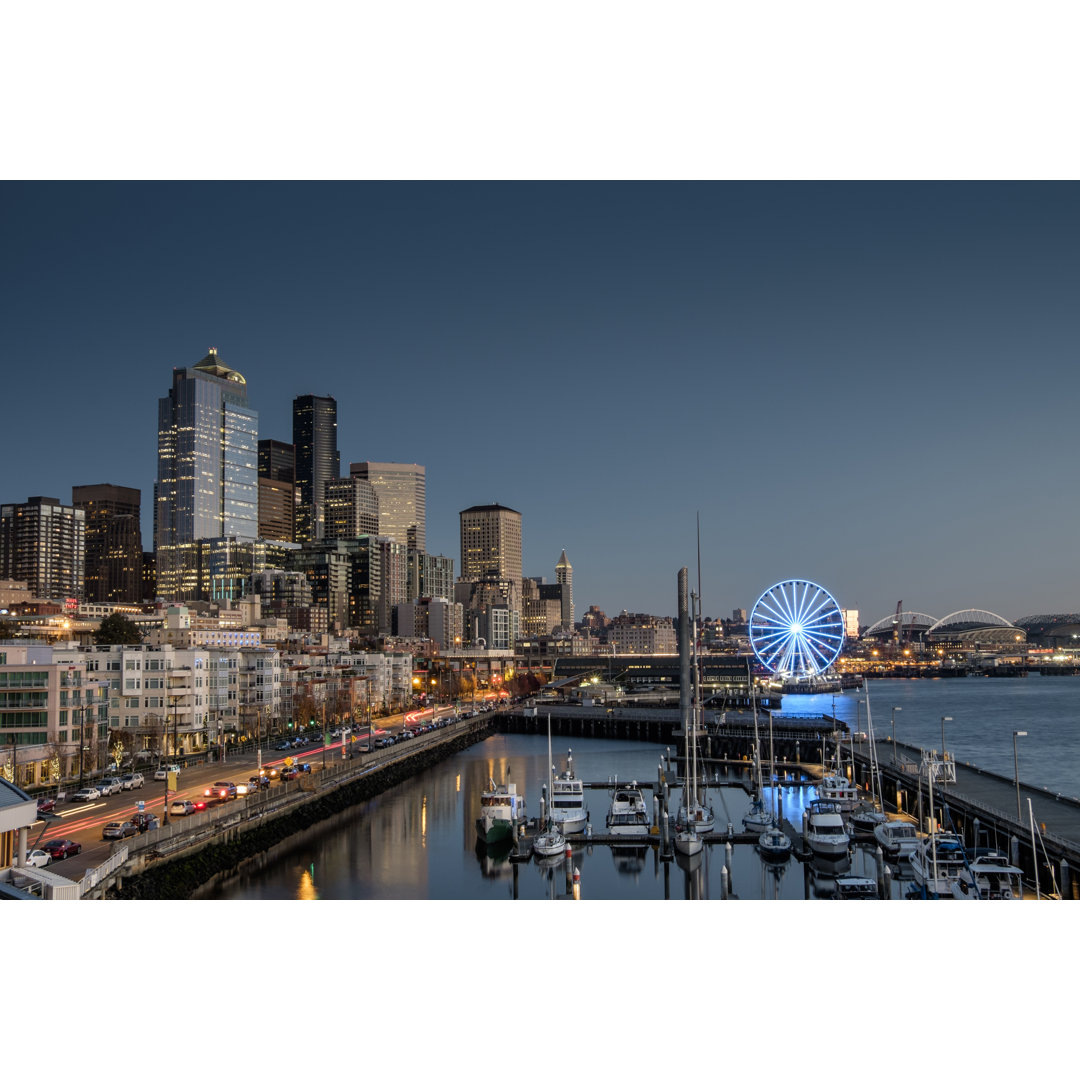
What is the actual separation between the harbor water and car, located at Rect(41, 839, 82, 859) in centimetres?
246

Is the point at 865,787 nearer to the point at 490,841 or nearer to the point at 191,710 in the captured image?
the point at 490,841

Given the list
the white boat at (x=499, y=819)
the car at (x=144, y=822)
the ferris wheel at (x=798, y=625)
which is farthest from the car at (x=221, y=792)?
the ferris wheel at (x=798, y=625)

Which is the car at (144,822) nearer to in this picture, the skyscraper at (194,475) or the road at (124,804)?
the road at (124,804)

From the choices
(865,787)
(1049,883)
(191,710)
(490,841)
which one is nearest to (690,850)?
(490,841)

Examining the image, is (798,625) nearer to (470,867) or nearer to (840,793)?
(840,793)

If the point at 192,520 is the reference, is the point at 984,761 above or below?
below

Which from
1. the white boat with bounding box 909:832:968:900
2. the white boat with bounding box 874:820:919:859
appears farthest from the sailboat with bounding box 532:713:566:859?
the white boat with bounding box 909:832:968:900

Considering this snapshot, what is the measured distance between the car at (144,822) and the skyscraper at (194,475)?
103591 millimetres

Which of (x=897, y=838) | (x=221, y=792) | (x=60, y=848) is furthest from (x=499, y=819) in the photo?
(x=60, y=848)

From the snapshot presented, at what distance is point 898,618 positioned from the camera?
138 m

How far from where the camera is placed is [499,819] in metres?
21.0

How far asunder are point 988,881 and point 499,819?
9487mm

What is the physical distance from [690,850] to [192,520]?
110368mm

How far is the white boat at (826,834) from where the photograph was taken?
18.7 m
